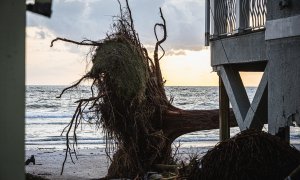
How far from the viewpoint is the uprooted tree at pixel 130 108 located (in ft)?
38.9

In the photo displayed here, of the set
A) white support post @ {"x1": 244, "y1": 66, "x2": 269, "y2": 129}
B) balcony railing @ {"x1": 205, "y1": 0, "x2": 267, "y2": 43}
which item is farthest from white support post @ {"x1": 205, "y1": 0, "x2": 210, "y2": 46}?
white support post @ {"x1": 244, "y1": 66, "x2": 269, "y2": 129}

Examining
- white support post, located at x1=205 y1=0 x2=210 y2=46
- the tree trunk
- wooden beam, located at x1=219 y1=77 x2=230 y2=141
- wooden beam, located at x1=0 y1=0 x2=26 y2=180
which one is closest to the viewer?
wooden beam, located at x1=0 y1=0 x2=26 y2=180

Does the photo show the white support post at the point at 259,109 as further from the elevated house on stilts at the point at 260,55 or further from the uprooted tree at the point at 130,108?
the uprooted tree at the point at 130,108

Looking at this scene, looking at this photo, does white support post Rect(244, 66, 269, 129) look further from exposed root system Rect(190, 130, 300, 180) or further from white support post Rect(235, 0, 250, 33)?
exposed root system Rect(190, 130, 300, 180)

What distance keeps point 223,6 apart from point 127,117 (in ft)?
12.3

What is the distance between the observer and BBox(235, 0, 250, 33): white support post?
8938 mm

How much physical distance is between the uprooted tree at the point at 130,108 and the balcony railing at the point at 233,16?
2318 mm

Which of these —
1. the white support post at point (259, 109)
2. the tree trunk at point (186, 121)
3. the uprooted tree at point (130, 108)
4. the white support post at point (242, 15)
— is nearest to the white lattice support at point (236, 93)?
the white support post at point (259, 109)

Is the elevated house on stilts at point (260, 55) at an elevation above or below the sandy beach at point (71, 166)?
above

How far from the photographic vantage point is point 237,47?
924 cm

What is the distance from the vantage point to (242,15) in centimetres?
904

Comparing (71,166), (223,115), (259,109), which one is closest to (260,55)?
(259,109)

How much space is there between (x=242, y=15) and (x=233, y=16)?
1.92 ft

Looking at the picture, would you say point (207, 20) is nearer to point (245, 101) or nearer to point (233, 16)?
point (233, 16)
